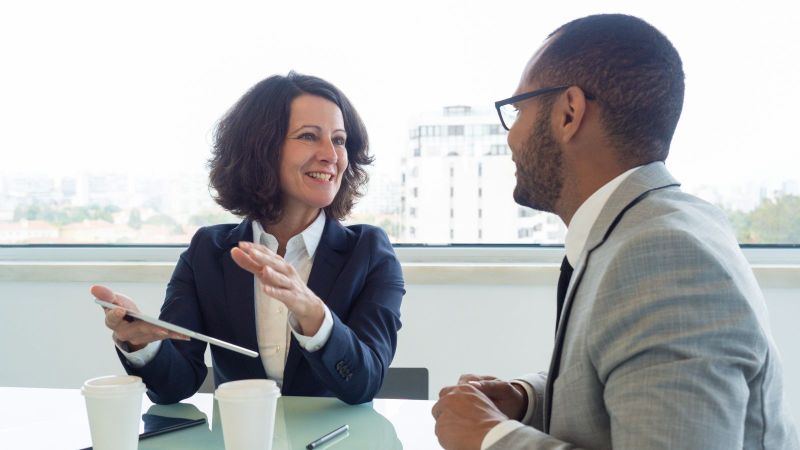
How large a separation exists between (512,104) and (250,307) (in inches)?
36.3

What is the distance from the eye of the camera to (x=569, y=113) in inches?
48.9

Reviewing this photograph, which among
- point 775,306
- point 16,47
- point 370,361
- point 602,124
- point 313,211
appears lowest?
point 775,306

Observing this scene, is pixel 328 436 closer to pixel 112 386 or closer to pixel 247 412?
pixel 247 412

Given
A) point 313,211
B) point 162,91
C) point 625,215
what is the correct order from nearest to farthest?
1. point 625,215
2. point 313,211
3. point 162,91

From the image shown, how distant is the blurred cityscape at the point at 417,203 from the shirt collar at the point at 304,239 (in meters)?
1.10

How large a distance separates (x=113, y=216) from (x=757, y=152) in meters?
2.82

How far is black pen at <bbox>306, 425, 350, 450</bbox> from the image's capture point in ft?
4.43

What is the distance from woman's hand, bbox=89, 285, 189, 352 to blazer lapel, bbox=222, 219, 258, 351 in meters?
0.24

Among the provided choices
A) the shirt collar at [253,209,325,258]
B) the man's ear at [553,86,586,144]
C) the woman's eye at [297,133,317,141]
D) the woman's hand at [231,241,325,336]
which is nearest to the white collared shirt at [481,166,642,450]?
the man's ear at [553,86,586,144]

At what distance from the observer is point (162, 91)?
351cm

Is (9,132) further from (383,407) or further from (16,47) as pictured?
(383,407)

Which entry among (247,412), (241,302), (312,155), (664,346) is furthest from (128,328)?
(664,346)

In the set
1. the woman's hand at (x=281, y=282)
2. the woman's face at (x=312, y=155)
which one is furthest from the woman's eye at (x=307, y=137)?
the woman's hand at (x=281, y=282)

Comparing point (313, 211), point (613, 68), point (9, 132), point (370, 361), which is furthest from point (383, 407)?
point (9, 132)
